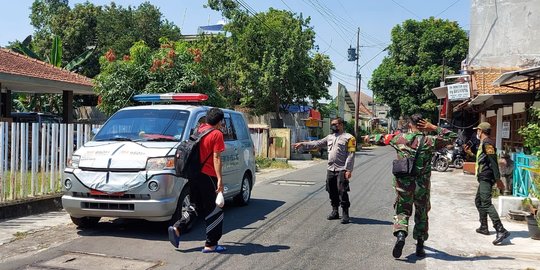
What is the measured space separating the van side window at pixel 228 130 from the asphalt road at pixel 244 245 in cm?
138

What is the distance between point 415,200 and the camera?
6.30 m

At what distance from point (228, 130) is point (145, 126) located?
188 centimetres

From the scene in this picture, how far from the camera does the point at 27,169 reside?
8.37m

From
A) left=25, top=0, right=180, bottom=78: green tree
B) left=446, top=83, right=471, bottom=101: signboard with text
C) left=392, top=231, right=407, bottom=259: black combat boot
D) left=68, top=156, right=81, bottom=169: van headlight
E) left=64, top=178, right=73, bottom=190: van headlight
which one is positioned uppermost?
left=25, top=0, right=180, bottom=78: green tree

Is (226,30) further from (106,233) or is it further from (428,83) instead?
(106,233)

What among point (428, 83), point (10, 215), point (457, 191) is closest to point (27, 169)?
point (10, 215)

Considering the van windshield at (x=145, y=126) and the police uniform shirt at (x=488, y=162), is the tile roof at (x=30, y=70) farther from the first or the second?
the police uniform shirt at (x=488, y=162)

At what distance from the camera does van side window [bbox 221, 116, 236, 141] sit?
29.7 ft

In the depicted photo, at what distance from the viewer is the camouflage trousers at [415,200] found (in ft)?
20.5

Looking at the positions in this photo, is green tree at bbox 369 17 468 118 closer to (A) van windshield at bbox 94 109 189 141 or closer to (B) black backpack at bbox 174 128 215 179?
(A) van windshield at bbox 94 109 189 141

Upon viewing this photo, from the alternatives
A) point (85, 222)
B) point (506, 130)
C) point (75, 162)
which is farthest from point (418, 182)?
point (506, 130)

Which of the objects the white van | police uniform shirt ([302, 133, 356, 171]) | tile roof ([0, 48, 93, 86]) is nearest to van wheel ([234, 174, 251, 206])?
police uniform shirt ([302, 133, 356, 171])

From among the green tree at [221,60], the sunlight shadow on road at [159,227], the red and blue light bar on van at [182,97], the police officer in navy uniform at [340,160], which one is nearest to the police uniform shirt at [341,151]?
the police officer in navy uniform at [340,160]

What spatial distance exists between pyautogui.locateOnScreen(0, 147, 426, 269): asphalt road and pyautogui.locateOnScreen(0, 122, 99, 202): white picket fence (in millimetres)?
1299
